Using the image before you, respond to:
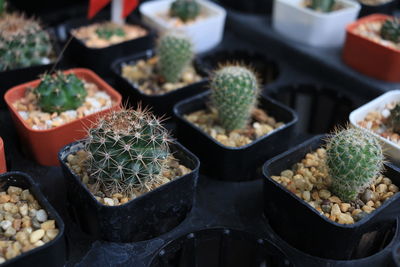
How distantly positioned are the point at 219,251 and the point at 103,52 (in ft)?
2.67

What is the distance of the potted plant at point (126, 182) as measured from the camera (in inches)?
39.6

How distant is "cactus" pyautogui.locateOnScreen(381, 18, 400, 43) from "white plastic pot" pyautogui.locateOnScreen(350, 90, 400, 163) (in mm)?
305

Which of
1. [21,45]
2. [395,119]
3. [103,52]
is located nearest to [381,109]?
[395,119]

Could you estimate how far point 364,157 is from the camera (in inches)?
39.2

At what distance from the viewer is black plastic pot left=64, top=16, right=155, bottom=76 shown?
1.61 m

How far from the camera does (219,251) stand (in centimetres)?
118

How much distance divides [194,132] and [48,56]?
0.67 meters

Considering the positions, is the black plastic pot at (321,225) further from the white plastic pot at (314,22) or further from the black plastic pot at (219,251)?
the white plastic pot at (314,22)

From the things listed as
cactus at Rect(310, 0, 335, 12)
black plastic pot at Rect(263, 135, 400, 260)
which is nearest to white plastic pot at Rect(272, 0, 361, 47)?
cactus at Rect(310, 0, 335, 12)

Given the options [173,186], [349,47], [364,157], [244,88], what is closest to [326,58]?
[349,47]

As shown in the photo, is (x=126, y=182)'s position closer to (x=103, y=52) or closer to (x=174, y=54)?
(x=174, y=54)

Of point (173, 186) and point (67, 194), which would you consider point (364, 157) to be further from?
point (67, 194)

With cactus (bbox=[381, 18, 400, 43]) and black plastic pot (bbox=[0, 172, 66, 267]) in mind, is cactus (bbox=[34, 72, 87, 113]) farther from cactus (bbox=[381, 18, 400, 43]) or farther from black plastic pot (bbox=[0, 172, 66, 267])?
cactus (bbox=[381, 18, 400, 43])

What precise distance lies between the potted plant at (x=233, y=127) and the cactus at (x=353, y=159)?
0.79 feet
